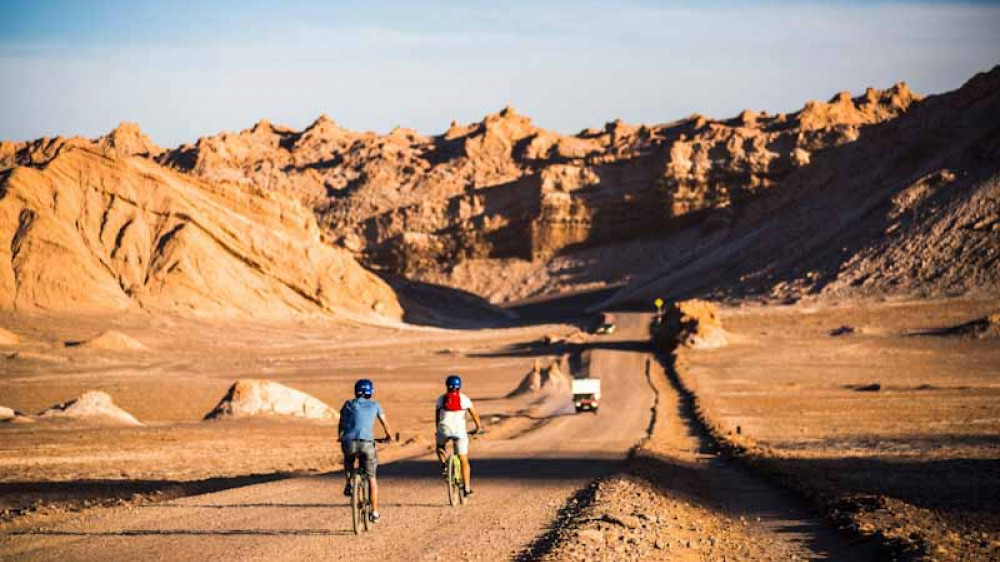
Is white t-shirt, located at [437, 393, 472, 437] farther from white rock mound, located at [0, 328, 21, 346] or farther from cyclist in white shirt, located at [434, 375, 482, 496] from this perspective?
white rock mound, located at [0, 328, 21, 346]

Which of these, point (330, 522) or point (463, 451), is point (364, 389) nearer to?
point (330, 522)

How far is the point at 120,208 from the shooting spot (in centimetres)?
9625

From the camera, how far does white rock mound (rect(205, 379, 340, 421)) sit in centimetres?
4069

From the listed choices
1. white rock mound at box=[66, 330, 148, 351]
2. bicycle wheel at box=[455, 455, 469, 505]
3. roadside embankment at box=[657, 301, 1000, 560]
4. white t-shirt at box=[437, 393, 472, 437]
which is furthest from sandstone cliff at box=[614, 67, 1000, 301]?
white t-shirt at box=[437, 393, 472, 437]

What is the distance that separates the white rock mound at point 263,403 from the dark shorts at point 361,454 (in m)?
25.3

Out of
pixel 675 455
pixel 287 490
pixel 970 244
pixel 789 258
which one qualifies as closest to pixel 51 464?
pixel 287 490

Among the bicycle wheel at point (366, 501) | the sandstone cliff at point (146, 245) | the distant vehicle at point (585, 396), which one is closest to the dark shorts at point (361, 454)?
the bicycle wheel at point (366, 501)

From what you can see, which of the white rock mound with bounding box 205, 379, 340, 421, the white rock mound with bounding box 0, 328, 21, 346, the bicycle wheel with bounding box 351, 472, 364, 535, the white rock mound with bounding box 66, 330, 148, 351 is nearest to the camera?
the bicycle wheel with bounding box 351, 472, 364, 535

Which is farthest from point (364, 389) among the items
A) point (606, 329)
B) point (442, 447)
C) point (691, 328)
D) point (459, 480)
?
point (606, 329)

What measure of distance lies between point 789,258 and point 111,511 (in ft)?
356

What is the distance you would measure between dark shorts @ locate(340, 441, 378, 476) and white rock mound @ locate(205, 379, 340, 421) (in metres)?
25.3

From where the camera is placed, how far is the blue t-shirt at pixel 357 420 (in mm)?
15938

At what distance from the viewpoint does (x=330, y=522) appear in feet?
55.7

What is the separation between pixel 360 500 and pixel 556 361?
196 ft
